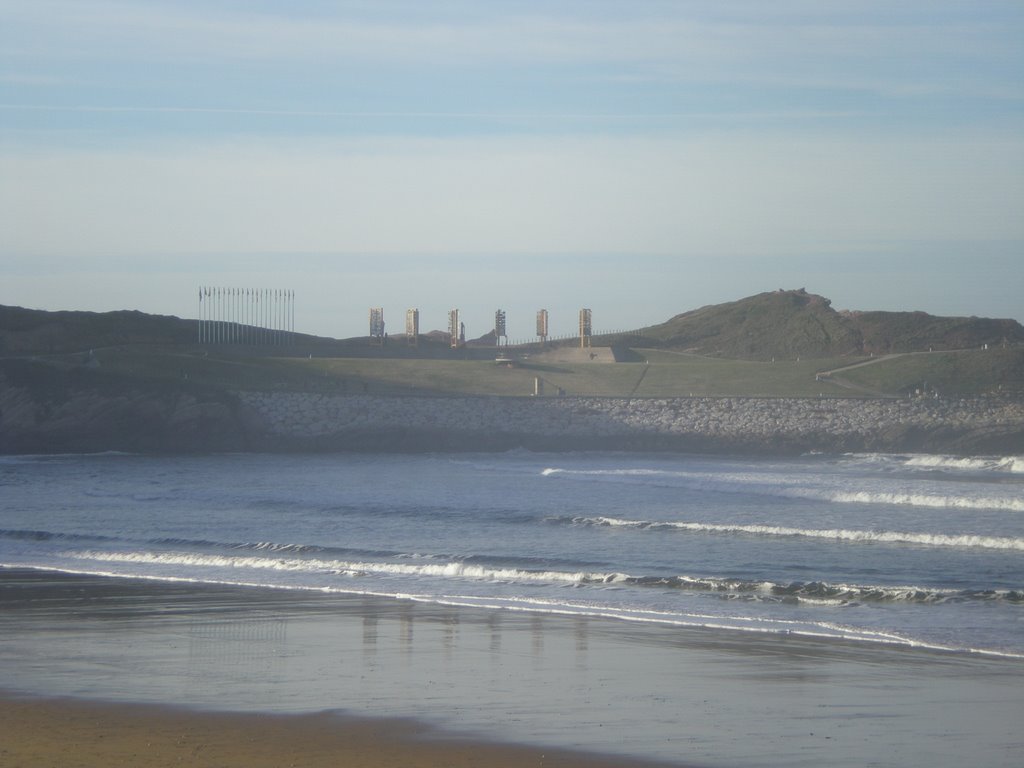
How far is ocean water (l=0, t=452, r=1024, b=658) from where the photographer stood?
12633mm

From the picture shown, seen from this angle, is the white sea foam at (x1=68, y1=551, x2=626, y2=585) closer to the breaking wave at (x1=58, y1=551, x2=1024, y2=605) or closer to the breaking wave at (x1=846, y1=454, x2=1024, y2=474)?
the breaking wave at (x1=58, y1=551, x2=1024, y2=605)

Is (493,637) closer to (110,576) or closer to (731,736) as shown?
(731,736)

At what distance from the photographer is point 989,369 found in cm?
4969

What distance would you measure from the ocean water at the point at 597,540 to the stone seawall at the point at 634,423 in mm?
10733

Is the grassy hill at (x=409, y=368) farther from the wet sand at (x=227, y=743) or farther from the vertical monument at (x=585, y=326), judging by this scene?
the wet sand at (x=227, y=743)

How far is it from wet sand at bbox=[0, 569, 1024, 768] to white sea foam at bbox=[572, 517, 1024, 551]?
7.88 metres

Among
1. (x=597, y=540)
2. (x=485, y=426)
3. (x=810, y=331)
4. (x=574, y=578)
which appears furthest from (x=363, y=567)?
(x=810, y=331)

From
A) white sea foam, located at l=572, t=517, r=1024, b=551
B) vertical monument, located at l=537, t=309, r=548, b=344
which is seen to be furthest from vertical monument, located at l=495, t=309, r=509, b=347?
white sea foam, located at l=572, t=517, r=1024, b=551

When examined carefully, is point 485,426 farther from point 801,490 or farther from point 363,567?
point 363,567

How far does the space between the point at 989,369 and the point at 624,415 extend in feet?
57.2

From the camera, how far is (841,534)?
60.4 ft

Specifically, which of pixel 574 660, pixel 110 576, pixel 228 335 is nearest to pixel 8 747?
pixel 574 660

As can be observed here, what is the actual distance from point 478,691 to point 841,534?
11459 mm

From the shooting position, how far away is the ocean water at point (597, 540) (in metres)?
12.6
